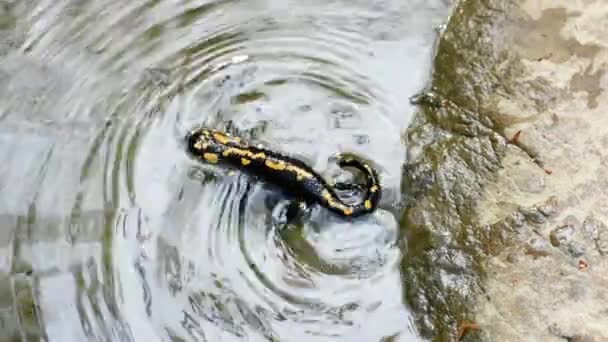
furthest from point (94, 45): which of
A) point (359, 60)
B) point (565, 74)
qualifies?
point (565, 74)

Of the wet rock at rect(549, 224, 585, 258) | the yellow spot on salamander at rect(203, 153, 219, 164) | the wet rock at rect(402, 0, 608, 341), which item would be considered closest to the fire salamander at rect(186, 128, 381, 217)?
the yellow spot on salamander at rect(203, 153, 219, 164)

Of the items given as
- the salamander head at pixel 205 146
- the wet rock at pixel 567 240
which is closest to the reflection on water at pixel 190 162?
the salamander head at pixel 205 146

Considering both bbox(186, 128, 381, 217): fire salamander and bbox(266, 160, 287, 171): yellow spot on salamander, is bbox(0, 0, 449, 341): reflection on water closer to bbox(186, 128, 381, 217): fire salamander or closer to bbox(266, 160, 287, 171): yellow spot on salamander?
bbox(186, 128, 381, 217): fire salamander

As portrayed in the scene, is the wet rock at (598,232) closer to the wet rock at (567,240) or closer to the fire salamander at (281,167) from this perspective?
the wet rock at (567,240)

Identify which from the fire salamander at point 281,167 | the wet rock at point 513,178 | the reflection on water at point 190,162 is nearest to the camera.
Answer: the wet rock at point 513,178

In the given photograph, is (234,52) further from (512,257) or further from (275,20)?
(512,257)
